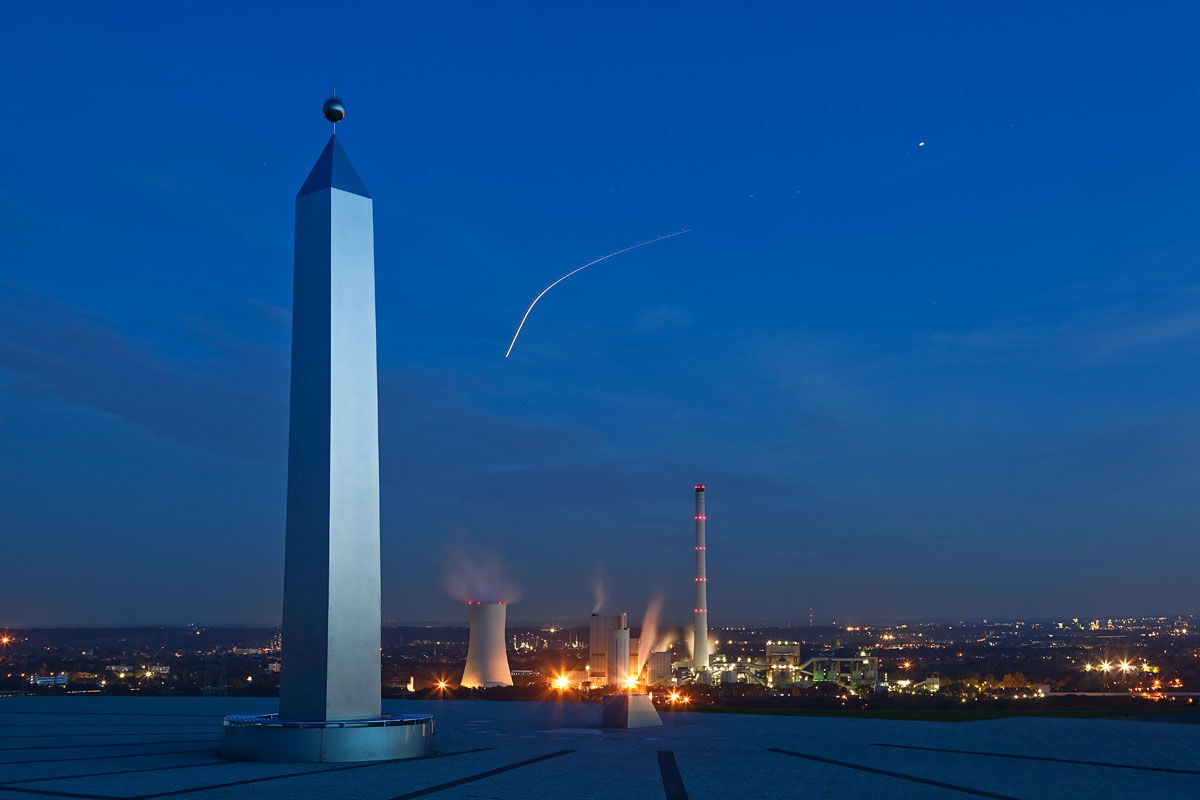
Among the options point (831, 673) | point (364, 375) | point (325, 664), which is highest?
point (364, 375)

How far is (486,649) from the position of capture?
5284 cm

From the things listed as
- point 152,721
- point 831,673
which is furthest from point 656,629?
point 152,721

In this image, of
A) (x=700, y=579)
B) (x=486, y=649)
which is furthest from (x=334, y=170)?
(x=700, y=579)

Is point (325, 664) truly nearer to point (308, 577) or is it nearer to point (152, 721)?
point (308, 577)

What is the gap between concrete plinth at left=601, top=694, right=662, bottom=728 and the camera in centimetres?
2567

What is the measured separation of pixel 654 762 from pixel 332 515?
7249 millimetres

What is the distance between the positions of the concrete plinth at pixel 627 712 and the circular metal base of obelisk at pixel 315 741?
7924 millimetres

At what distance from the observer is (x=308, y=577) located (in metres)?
19.0

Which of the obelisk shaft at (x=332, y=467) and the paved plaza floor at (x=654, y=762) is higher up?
the obelisk shaft at (x=332, y=467)

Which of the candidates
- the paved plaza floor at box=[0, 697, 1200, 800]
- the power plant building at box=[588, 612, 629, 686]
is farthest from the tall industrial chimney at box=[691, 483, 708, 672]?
the paved plaza floor at box=[0, 697, 1200, 800]

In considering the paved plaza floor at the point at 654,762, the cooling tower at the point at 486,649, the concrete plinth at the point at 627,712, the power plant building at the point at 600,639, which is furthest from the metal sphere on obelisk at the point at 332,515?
the power plant building at the point at 600,639

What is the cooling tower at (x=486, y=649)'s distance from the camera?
52.5 meters

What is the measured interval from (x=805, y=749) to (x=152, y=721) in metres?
17.4

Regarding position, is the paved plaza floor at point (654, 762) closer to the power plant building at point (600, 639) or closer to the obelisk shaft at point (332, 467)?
the obelisk shaft at point (332, 467)
